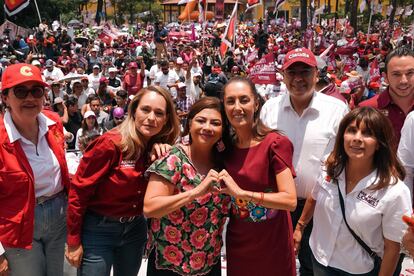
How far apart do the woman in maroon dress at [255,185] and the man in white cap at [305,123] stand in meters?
0.61

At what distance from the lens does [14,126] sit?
276 centimetres

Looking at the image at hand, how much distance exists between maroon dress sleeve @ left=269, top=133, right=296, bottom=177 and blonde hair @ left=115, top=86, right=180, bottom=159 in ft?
2.27

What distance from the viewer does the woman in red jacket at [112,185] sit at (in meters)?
2.68

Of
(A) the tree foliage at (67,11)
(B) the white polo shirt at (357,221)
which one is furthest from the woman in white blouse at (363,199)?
(A) the tree foliage at (67,11)

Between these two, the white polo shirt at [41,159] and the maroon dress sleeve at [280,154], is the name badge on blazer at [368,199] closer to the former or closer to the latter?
the maroon dress sleeve at [280,154]

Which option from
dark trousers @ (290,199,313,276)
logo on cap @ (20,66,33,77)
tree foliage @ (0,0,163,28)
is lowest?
dark trousers @ (290,199,313,276)

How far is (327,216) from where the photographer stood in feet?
8.43

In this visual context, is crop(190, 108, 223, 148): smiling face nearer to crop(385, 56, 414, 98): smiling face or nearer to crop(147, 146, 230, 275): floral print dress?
crop(147, 146, 230, 275): floral print dress

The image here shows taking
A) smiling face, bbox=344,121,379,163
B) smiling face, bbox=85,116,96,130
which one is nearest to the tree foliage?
smiling face, bbox=85,116,96,130

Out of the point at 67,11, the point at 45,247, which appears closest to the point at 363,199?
the point at 45,247

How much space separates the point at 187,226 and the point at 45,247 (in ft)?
3.51

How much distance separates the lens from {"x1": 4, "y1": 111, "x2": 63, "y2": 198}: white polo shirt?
2766 millimetres

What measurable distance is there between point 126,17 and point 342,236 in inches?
2354

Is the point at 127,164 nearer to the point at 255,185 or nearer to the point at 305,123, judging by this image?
the point at 255,185
